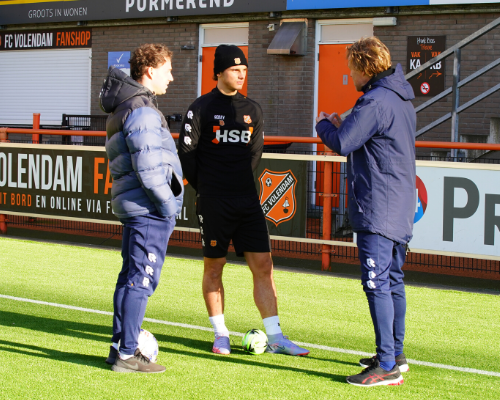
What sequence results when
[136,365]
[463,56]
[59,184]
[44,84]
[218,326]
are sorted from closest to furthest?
[136,365], [218,326], [59,184], [463,56], [44,84]

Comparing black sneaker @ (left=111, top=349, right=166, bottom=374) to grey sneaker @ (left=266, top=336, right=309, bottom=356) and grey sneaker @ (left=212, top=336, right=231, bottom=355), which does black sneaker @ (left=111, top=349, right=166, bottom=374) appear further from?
grey sneaker @ (left=266, top=336, right=309, bottom=356)

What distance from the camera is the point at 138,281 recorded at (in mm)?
4477

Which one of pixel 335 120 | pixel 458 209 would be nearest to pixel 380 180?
pixel 335 120

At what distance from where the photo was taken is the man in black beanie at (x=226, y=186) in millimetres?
5137

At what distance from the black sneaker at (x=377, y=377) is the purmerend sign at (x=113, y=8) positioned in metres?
11.4

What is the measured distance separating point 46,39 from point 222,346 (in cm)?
1508

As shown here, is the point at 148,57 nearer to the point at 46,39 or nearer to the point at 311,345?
the point at 311,345

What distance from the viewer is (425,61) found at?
1353cm

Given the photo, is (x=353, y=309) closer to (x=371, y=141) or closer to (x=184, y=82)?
(x=371, y=141)

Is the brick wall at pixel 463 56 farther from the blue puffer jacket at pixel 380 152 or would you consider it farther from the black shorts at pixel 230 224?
the blue puffer jacket at pixel 380 152

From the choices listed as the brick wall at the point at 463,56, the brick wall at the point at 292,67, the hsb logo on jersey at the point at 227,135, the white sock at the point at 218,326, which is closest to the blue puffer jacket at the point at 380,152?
the hsb logo on jersey at the point at 227,135

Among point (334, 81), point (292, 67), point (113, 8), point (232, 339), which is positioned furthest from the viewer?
point (113, 8)

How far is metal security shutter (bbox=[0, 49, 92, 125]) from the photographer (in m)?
18.0

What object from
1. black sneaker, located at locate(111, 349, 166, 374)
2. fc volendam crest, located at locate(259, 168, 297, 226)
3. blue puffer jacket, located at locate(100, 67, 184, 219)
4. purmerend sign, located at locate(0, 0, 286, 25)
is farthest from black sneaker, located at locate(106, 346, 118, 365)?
purmerend sign, located at locate(0, 0, 286, 25)
